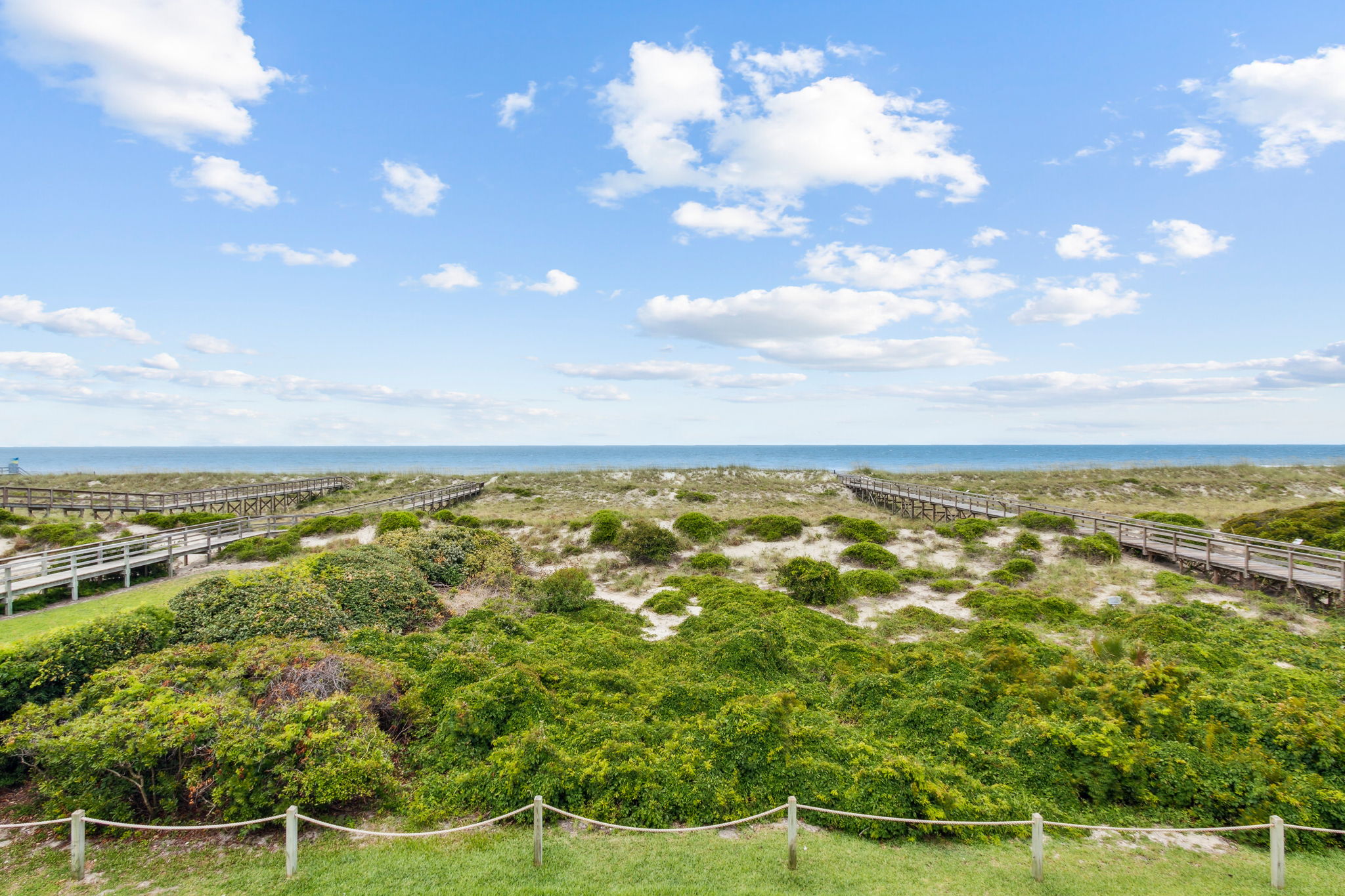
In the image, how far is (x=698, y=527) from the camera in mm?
26016

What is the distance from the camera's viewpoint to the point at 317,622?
39.0ft

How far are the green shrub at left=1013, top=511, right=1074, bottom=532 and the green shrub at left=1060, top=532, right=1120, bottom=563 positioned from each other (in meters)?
2.28

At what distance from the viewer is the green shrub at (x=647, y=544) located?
916 inches

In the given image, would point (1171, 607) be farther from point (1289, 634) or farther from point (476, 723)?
point (476, 723)

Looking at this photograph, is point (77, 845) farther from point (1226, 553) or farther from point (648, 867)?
point (1226, 553)

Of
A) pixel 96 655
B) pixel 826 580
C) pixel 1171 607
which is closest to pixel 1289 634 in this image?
pixel 1171 607

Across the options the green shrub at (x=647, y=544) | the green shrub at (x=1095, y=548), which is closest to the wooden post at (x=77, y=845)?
the green shrub at (x=647, y=544)

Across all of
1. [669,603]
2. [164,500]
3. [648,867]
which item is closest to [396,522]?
[669,603]

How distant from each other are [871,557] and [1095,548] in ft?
29.2

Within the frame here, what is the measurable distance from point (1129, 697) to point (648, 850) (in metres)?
7.61

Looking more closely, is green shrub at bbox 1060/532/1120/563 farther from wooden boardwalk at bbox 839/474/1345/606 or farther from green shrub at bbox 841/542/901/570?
green shrub at bbox 841/542/901/570

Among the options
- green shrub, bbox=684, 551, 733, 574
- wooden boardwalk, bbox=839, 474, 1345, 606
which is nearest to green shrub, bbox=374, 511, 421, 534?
green shrub, bbox=684, 551, 733, 574

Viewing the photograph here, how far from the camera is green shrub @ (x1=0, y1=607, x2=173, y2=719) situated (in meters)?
8.41

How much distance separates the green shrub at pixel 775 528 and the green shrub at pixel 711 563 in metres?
3.60
